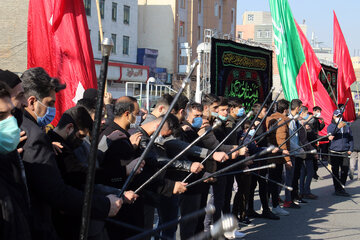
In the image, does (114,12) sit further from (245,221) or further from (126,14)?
(245,221)

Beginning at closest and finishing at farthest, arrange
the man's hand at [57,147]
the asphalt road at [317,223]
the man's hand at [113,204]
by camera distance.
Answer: the man's hand at [113,204], the man's hand at [57,147], the asphalt road at [317,223]

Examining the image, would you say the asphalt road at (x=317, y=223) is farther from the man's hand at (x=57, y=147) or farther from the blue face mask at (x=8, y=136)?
the blue face mask at (x=8, y=136)

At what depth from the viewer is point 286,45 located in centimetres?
1413

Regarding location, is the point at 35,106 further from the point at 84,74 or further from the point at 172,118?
the point at 84,74

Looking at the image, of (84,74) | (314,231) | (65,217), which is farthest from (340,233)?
(65,217)

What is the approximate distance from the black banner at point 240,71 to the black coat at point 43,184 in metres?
10.6

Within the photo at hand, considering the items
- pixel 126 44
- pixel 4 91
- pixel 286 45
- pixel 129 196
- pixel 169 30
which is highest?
pixel 169 30

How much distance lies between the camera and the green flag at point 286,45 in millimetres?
13977

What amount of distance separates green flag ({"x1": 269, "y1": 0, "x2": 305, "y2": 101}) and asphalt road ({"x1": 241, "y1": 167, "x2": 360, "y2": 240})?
3092 millimetres

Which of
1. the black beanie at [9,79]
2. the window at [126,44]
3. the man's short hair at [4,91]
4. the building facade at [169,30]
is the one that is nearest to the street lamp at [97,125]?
the man's short hair at [4,91]

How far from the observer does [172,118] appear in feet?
18.9

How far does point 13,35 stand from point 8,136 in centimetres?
3430

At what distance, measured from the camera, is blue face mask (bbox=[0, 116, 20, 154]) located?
2.68 metres

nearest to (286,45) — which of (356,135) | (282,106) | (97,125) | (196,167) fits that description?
(356,135)
